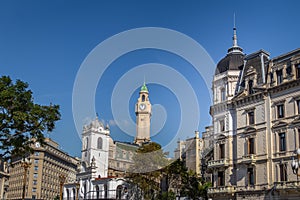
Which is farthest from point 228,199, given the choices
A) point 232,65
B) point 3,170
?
point 3,170

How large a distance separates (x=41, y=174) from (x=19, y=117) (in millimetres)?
95146

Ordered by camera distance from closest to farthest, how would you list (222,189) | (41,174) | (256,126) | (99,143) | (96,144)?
(256,126), (222,189), (96,144), (99,143), (41,174)

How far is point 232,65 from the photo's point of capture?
154ft

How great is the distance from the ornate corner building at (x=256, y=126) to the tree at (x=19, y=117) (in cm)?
2225

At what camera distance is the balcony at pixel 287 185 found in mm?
35869

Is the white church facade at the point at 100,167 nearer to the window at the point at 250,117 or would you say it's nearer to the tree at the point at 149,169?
the tree at the point at 149,169

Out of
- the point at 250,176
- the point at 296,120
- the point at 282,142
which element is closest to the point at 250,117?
the point at 282,142

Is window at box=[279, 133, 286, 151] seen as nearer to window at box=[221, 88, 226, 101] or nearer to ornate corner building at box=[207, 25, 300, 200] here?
ornate corner building at box=[207, 25, 300, 200]

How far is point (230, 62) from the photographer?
47281 mm

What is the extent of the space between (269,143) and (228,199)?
24.8 feet

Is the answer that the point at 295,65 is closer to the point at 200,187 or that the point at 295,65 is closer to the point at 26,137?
the point at 200,187

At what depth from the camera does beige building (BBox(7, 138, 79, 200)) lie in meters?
114

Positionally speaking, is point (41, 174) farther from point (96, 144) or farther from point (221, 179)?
point (221, 179)

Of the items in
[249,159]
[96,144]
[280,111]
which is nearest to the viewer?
[280,111]
